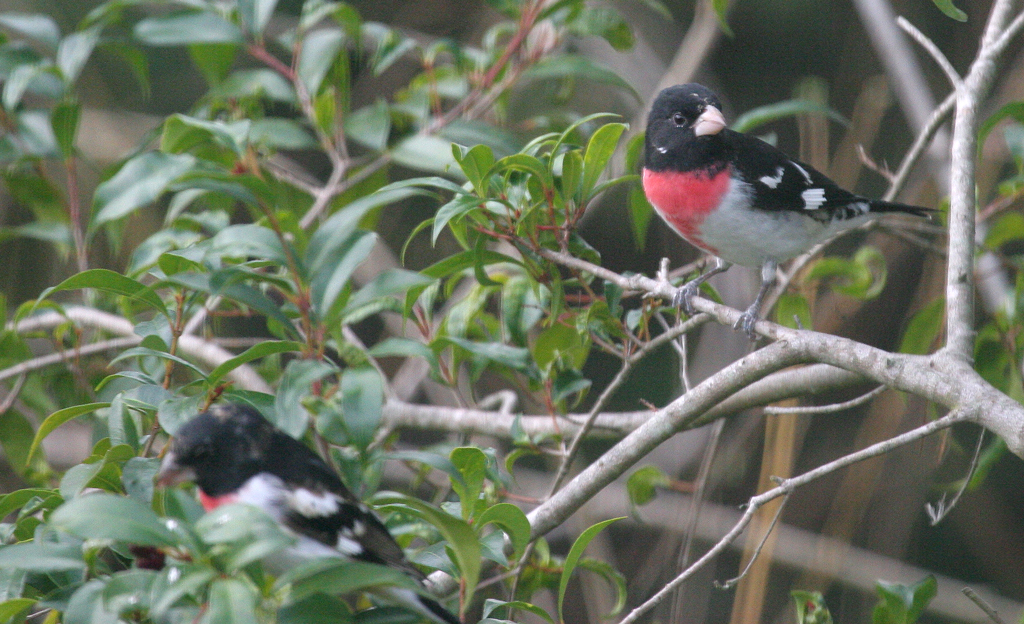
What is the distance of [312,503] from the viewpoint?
1.81 metres

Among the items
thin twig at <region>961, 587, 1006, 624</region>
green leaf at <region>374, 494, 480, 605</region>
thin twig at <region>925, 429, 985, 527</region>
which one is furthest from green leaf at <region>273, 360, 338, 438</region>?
thin twig at <region>925, 429, 985, 527</region>

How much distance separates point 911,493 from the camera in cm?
416

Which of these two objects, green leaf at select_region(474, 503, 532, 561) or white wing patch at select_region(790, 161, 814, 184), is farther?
white wing patch at select_region(790, 161, 814, 184)

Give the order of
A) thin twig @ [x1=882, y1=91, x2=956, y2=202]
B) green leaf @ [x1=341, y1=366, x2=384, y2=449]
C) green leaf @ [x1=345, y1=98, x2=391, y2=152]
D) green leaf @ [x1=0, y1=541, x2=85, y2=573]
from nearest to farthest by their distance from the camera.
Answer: green leaf @ [x1=0, y1=541, x2=85, y2=573]
green leaf @ [x1=341, y1=366, x2=384, y2=449]
thin twig @ [x1=882, y1=91, x2=956, y2=202]
green leaf @ [x1=345, y1=98, x2=391, y2=152]

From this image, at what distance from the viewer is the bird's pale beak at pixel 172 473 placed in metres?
1.61

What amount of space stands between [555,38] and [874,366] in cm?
195

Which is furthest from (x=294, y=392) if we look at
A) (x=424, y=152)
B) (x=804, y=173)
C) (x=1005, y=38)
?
(x=804, y=173)

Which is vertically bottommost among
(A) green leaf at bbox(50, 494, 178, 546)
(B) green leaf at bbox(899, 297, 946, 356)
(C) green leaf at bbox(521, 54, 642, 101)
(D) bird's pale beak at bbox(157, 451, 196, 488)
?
(D) bird's pale beak at bbox(157, 451, 196, 488)

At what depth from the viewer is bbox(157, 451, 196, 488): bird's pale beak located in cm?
161

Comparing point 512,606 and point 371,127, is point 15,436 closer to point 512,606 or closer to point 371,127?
point 371,127

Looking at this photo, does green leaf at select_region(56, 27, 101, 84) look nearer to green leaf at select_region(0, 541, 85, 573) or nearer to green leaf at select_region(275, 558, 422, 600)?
green leaf at select_region(0, 541, 85, 573)

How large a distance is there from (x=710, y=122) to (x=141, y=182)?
1.56 m

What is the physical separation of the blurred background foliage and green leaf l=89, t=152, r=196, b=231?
13cm

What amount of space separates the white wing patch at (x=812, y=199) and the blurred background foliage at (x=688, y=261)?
221 mm
